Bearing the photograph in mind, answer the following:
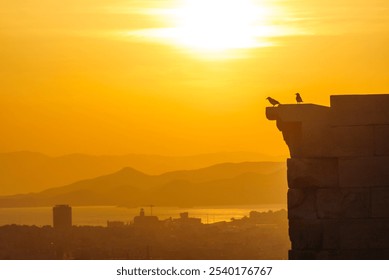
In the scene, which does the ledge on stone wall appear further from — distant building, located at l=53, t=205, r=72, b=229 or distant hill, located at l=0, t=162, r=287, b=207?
distant hill, located at l=0, t=162, r=287, b=207

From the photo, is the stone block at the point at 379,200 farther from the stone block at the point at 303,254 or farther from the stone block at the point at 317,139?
the stone block at the point at 303,254

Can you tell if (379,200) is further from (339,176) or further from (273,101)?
(273,101)

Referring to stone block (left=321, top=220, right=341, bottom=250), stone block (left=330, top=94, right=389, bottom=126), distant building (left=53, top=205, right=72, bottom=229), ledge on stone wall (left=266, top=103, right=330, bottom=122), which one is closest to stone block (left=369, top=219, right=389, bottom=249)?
stone block (left=321, top=220, right=341, bottom=250)

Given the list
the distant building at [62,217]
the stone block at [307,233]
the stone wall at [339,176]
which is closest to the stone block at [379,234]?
the stone wall at [339,176]

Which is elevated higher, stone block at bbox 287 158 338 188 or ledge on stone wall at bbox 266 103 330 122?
ledge on stone wall at bbox 266 103 330 122

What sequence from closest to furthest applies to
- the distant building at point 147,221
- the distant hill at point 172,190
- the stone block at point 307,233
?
the stone block at point 307,233 < the distant building at point 147,221 < the distant hill at point 172,190

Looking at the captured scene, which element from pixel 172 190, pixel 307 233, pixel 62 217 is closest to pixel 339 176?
pixel 307 233

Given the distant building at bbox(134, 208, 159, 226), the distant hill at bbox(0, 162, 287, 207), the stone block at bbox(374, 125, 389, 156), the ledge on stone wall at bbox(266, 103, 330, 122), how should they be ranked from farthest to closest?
the distant hill at bbox(0, 162, 287, 207), the distant building at bbox(134, 208, 159, 226), the ledge on stone wall at bbox(266, 103, 330, 122), the stone block at bbox(374, 125, 389, 156)
